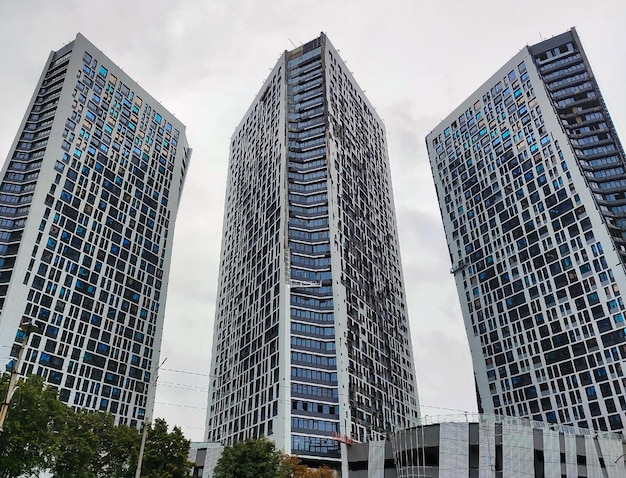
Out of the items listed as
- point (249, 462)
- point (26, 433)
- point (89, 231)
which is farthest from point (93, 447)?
point (89, 231)

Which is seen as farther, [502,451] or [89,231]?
[89,231]

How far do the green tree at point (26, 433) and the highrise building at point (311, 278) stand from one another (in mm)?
47095

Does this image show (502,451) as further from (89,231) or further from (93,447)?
(89,231)

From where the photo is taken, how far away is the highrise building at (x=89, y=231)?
10031 centimetres

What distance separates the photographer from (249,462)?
2149 inches

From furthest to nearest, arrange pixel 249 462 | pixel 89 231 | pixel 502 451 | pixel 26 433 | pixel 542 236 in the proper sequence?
pixel 542 236
pixel 89 231
pixel 502 451
pixel 249 462
pixel 26 433

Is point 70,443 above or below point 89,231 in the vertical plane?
below

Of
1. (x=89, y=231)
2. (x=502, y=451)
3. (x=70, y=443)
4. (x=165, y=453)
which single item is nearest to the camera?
(x=70, y=443)

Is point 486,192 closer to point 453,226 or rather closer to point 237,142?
point 453,226

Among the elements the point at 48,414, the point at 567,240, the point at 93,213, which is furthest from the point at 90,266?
the point at 567,240

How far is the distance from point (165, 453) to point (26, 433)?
13332mm

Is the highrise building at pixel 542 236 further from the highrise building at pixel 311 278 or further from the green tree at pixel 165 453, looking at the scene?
the green tree at pixel 165 453

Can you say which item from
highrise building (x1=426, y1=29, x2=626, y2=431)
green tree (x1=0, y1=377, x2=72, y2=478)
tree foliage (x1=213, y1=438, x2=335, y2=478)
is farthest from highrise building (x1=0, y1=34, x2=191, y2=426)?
highrise building (x1=426, y1=29, x2=626, y2=431)

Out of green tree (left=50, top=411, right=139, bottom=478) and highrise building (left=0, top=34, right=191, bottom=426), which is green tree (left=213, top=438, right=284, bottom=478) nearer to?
green tree (left=50, top=411, right=139, bottom=478)
